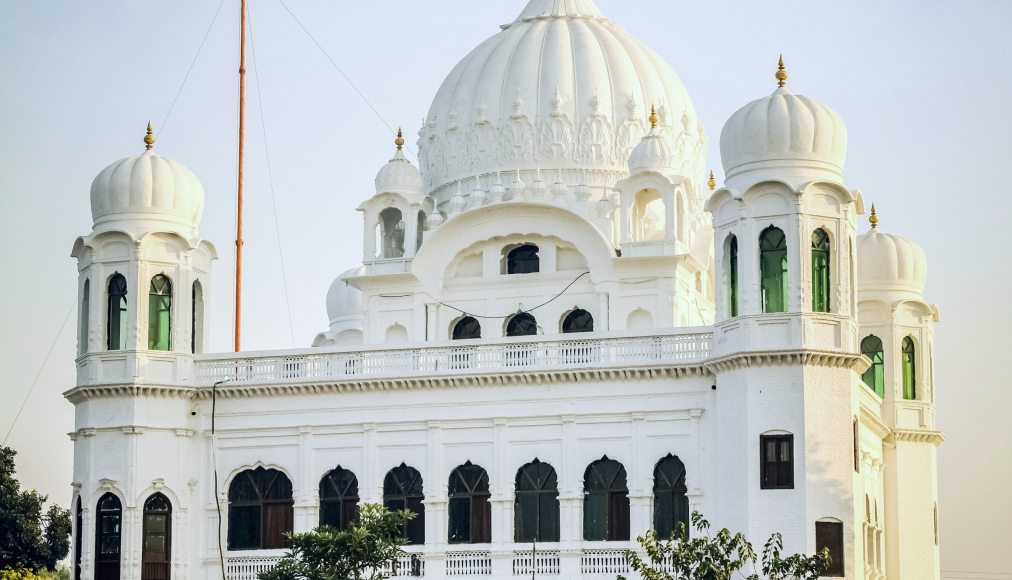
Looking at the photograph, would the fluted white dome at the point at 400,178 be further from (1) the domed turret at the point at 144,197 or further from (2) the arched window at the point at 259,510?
(2) the arched window at the point at 259,510

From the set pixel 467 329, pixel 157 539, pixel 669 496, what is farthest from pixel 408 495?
pixel 467 329

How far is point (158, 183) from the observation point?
44375 millimetres

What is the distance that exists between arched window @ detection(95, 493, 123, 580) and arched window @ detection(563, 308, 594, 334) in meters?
10.2

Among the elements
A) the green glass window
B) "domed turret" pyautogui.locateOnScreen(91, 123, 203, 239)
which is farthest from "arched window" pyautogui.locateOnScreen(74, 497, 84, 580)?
the green glass window

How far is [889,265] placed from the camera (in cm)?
5000

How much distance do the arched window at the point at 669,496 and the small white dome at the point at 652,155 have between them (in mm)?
7680

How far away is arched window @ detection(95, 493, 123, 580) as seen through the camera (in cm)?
4284

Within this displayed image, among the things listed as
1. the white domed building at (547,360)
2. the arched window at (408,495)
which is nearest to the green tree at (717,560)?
the white domed building at (547,360)

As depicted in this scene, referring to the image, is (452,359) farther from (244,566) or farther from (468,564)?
(244,566)

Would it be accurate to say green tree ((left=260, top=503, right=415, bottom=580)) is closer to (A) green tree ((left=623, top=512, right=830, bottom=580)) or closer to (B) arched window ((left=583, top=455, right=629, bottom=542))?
(A) green tree ((left=623, top=512, right=830, bottom=580))

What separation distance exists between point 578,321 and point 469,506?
6240 millimetres

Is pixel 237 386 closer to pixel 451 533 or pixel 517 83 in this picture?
pixel 451 533

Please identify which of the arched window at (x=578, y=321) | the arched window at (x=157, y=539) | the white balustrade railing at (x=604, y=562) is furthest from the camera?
the arched window at (x=578, y=321)

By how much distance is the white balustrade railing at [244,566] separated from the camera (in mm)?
42938
